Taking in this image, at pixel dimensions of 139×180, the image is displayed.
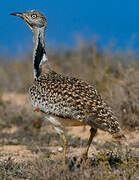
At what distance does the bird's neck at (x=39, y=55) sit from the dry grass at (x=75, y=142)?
29 cm

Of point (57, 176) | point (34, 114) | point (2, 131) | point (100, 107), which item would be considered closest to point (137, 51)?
point (34, 114)

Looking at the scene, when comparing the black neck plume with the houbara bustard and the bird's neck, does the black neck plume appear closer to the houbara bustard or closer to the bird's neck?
the bird's neck

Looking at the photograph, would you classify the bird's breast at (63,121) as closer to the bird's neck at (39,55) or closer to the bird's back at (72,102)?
the bird's back at (72,102)

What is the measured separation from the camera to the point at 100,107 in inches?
155

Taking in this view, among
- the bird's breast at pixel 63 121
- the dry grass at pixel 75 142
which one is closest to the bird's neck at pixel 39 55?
the dry grass at pixel 75 142

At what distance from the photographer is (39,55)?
4891 millimetres

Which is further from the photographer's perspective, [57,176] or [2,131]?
[2,131]

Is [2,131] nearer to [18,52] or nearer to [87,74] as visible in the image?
[87,74]

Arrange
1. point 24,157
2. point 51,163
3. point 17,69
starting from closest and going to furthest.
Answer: point 51,163 < point 24,157 < point 17,69

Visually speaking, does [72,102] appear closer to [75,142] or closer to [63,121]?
[63,121]

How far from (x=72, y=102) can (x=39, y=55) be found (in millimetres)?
1122

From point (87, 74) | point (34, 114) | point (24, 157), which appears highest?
point (87, 74)

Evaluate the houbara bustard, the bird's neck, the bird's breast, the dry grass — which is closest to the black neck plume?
the bird's neck

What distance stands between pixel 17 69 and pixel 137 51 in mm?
3637
